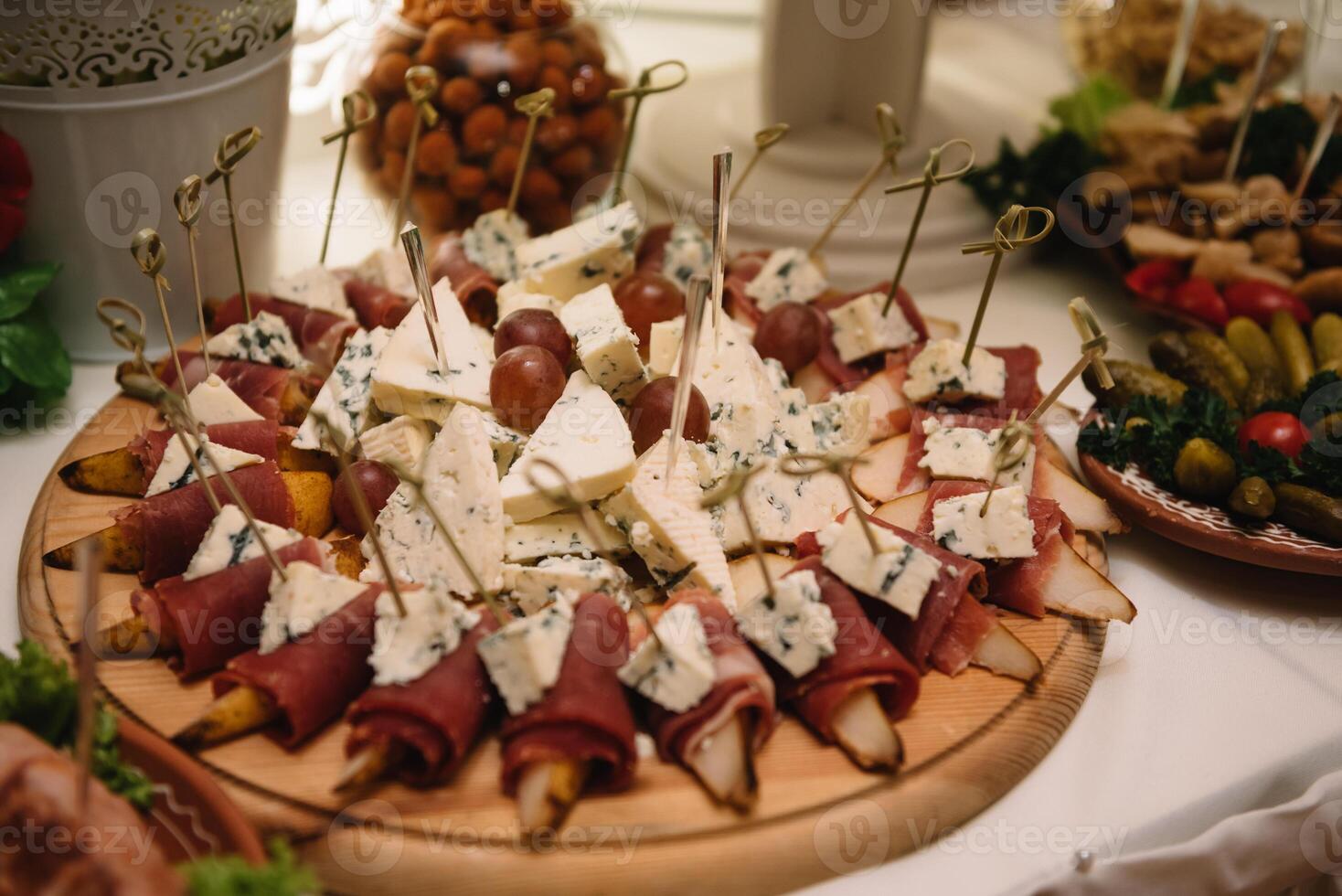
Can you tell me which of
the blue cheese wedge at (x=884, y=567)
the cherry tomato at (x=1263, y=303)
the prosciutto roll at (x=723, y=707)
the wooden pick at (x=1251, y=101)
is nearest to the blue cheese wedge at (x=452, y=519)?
the prosciutto roll at (x=723, y=707)

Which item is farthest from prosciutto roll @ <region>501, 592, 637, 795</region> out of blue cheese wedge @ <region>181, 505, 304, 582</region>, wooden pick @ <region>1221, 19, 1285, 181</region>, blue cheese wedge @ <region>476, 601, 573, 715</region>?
wooden pick @ <region>1221, 19, 1285, 181</region>

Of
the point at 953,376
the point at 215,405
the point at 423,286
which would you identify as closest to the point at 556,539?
the point at 423,286

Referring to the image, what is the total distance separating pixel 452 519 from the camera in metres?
1.21

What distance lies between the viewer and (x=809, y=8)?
2.10m

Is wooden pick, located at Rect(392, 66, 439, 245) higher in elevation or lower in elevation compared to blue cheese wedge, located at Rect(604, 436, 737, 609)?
higher

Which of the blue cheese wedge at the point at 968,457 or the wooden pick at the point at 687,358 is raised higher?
the wooden pick at the point at 687,358

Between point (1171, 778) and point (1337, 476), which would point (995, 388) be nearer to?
point (1337, 476)

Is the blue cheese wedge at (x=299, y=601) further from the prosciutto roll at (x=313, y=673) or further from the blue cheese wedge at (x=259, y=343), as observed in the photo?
the blue cheese wedge at (x=259, y=343)

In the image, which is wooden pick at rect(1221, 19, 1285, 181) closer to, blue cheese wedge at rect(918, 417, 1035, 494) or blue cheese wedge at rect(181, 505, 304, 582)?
blue cheese wedge at rect(918, 417, 1035, 494)

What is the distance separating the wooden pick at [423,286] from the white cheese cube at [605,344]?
0.17 m

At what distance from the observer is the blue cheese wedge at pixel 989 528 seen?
1234 millimetres

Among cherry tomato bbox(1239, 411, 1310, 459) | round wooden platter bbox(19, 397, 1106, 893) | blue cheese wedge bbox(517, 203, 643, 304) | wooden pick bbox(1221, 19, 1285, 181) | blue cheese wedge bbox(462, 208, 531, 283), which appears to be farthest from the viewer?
wooden pick bbox(1221, 19, 1285, 181)

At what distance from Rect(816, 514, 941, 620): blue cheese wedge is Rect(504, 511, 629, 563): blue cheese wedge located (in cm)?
26

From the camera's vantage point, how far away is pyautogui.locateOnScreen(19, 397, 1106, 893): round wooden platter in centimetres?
98
